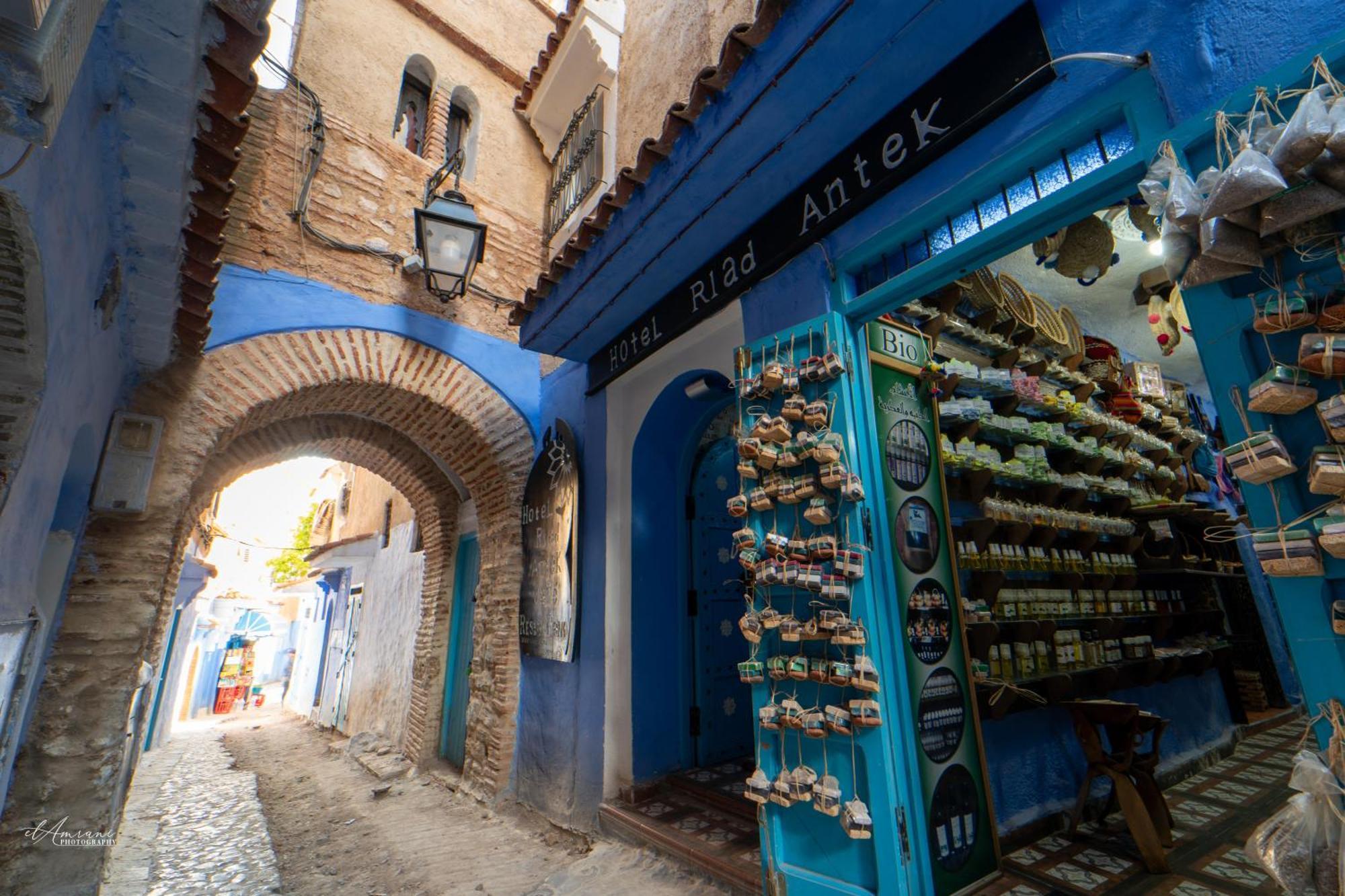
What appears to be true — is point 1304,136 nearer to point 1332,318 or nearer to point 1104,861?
point 1332,318

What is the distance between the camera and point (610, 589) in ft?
14.3

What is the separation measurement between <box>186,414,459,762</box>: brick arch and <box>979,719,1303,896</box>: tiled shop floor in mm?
5917

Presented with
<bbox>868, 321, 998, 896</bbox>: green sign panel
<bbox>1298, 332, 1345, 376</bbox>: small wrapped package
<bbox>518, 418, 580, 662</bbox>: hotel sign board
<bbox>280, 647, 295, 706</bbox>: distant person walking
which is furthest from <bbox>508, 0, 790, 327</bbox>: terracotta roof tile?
<bbox>280, 647, 295, 706</bbox>: distant person walking

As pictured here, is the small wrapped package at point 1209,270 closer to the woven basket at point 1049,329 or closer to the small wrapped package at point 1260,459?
the small wrapped package at point 1260,459

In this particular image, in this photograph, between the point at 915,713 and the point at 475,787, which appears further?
the point at 475,787

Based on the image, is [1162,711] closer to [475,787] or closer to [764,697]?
[764,697]

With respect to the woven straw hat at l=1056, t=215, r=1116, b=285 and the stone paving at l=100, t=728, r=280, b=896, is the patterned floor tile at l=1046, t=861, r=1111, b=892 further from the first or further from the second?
the stone paving at l=100, t=728, r=280, b=896

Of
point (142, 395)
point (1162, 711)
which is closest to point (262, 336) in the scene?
point (142, 395)

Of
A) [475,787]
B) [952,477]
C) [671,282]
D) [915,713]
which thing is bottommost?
[475,787]

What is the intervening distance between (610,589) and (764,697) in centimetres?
192

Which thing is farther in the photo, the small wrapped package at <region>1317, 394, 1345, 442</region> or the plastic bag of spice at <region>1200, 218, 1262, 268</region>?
the plastic bag of spice at <region>1200, 218, 1262, 268</region>

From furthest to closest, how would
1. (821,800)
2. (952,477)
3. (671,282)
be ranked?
(671,282)
(952,477)
(821,800)

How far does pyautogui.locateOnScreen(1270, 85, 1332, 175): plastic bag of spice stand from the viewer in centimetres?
119

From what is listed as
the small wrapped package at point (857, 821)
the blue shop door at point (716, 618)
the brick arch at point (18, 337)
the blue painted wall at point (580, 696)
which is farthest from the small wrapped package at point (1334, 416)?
the blue painted wall at point (580, 696)
